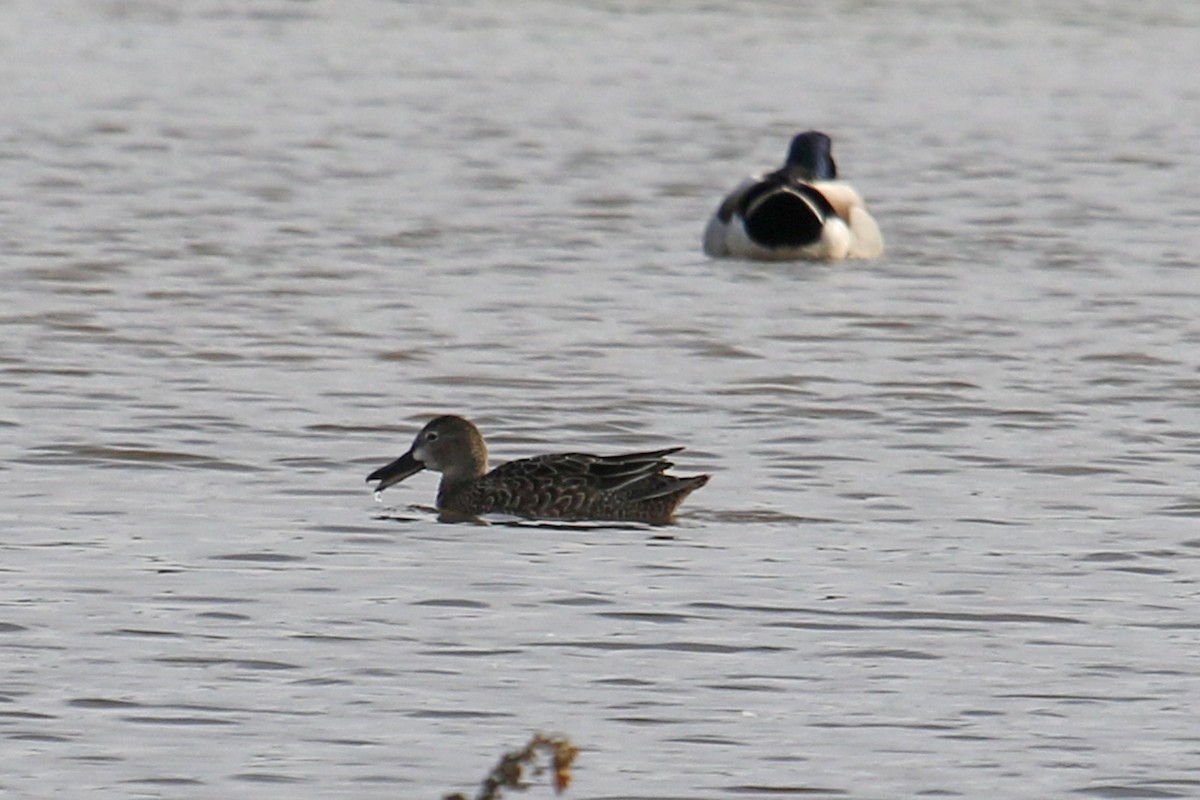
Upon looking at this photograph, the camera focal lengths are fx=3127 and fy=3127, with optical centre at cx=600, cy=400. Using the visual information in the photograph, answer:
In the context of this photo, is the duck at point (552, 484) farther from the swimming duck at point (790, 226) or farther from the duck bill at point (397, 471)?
the swimming duck at point (790, 226)

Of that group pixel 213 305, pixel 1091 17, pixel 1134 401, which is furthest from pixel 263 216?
pixel 1091 17

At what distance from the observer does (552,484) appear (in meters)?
9.71

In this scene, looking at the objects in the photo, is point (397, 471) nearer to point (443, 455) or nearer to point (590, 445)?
point (443, 455)

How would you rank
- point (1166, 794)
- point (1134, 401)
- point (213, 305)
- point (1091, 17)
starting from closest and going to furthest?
point (1166, 794) → point (1134, 401) → point (213, 305) → point (1091, 17)

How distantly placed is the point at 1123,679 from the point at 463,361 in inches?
220

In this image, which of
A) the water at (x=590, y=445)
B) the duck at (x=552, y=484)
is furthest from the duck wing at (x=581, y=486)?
the water at (x=590, y=445)

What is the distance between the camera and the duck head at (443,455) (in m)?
9.91

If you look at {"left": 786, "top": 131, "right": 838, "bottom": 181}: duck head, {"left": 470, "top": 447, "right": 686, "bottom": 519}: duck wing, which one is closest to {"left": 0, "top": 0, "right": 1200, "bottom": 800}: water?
{"left": 470, "top": 447, "right": 686, "bottom": 519}: duck wing

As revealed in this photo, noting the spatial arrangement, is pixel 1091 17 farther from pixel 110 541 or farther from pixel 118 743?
pixel 118 743

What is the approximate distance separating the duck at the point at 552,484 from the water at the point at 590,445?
11cm

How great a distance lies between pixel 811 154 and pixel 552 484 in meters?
8.86

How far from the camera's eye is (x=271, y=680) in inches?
287

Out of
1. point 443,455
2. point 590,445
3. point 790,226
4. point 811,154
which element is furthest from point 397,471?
point 811,154

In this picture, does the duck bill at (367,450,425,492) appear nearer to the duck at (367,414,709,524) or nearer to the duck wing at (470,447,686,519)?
the duck at (367,414,709,524)
